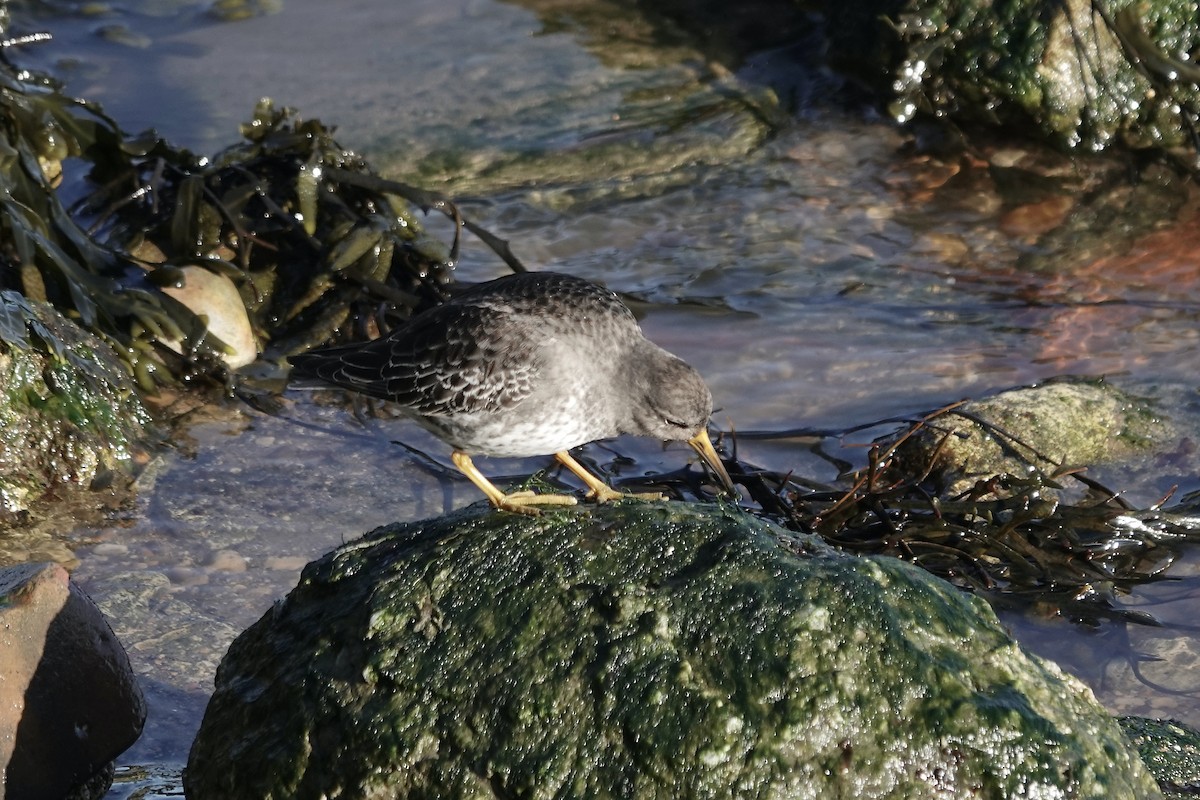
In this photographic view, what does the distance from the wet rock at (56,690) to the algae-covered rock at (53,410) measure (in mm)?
1271

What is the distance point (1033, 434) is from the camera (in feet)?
18.0

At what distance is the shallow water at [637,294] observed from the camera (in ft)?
15.3

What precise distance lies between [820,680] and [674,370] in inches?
64.2

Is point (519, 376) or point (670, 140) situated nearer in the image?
point (519, 376)

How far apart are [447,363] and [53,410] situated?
1744 millimetres

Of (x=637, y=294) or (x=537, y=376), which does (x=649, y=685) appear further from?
(x=637, y=294)

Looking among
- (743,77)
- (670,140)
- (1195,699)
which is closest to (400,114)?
(670,140)

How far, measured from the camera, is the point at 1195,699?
4.39 meters

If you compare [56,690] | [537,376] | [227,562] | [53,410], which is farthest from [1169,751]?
[53,410]

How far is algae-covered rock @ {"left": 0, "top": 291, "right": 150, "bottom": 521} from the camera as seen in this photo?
4.88 metres

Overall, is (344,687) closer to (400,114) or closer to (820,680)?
(820,680)

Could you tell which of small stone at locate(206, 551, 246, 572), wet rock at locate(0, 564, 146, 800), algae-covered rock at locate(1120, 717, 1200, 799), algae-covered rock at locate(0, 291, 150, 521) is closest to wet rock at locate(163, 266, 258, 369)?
algae-covered rock at locate(0, 291, 150, 521)

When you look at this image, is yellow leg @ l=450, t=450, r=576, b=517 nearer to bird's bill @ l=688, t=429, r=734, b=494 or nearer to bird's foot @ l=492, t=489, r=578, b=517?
bird's foot @ l=492, t=489, r=578, b=517

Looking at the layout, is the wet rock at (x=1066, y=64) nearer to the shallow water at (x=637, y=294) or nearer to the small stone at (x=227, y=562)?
the shallow water at (x=637, y=294)
